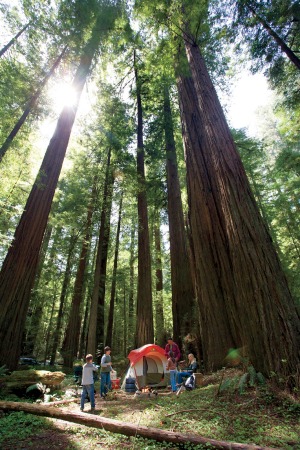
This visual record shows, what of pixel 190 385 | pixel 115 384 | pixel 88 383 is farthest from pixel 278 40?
pixel 115 384

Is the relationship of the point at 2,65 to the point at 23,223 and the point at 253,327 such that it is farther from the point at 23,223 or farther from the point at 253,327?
the point at 253,327

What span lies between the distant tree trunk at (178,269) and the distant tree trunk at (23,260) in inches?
214

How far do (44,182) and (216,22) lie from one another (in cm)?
798

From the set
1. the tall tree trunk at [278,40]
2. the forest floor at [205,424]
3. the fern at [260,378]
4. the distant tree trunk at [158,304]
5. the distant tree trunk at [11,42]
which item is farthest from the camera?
the distant tree trunk at [158,304]

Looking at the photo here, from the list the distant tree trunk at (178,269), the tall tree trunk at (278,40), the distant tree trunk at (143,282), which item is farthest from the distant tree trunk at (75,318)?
the tall tree trunk at (278,40)

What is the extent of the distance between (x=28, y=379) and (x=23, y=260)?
322 centimetres

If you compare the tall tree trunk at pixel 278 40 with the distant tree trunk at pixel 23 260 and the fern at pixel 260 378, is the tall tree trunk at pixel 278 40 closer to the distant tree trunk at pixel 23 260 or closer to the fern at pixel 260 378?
the distant tree trunk at pixel 23 260

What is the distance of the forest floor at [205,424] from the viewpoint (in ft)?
10.9

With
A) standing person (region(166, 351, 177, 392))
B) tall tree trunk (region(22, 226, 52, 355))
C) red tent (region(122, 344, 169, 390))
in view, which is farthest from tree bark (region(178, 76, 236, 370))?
tall tree trunk (region(22, 226, 52, 355))

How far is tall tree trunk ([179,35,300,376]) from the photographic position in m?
4.50

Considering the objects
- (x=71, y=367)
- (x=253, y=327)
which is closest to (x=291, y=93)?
(x=253, y=327)

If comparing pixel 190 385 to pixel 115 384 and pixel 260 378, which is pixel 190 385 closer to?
pixel 260 378

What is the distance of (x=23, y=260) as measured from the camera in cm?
734

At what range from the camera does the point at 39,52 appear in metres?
11.2
